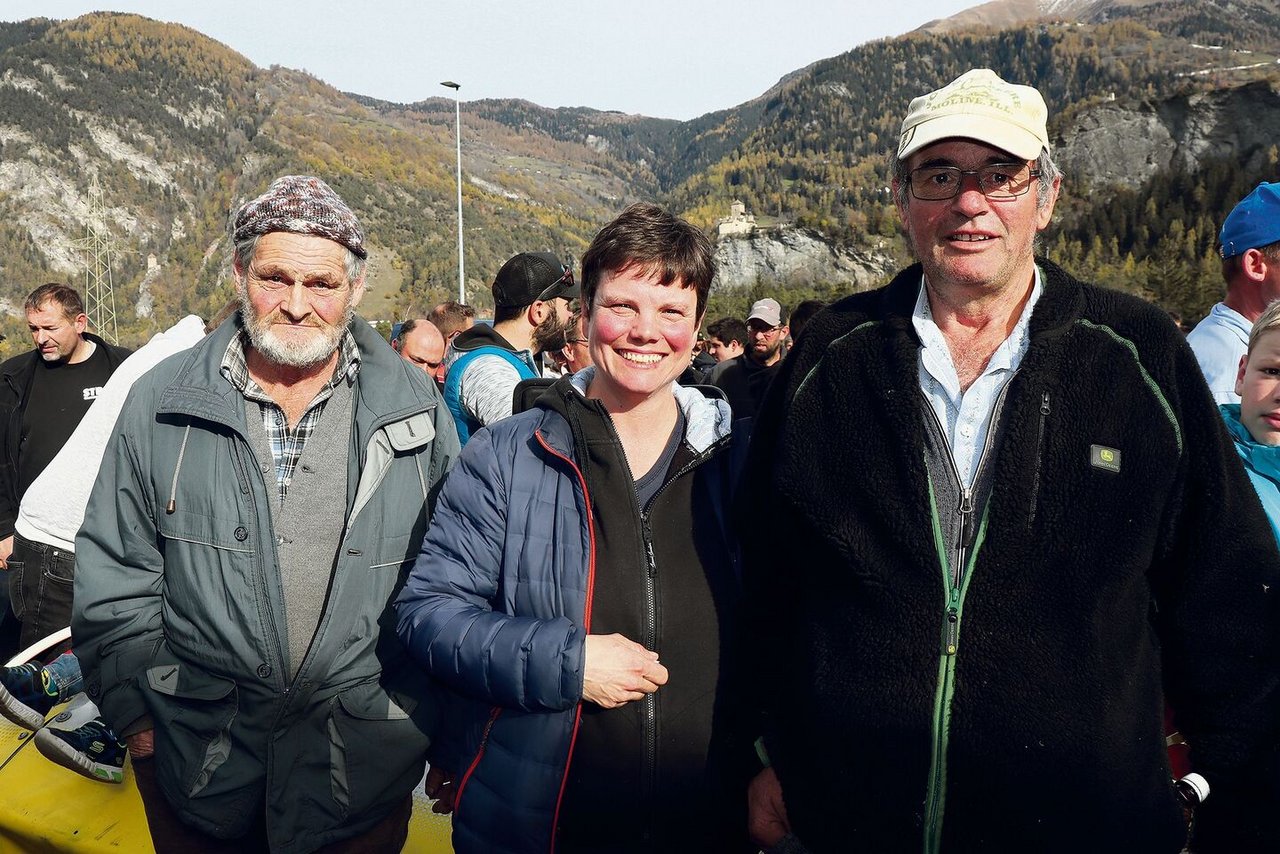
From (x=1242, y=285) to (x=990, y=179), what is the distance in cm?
167

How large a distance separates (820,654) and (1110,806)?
0.54 m

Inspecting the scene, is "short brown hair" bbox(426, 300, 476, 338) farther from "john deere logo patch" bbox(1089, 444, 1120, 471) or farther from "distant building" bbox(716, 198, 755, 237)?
"distant building" bbox(716, 198, 755, 237)

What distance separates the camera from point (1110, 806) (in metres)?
1.47

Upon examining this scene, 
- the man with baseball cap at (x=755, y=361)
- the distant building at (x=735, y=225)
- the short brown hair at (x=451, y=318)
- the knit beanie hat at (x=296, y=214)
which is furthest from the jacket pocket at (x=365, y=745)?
the distant building at (x=735, y=225)

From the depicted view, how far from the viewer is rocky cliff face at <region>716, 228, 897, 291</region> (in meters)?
78.8

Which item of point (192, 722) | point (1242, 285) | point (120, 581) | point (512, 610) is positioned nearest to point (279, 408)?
point (120, 581)

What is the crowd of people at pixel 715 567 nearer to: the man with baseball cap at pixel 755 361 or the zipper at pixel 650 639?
the zipper at pixel 650 639

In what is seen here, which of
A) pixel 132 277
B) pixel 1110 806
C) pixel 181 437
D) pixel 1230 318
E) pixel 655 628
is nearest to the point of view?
pixel 1110 806

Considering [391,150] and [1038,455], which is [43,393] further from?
[391,150]

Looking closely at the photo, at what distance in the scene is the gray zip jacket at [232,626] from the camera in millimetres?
1997

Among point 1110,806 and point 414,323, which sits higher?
point 414,323

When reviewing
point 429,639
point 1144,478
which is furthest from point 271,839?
point 1144,478

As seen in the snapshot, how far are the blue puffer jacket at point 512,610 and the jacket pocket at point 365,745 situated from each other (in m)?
0.25

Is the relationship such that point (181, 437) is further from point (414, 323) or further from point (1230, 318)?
point (414, 323)
